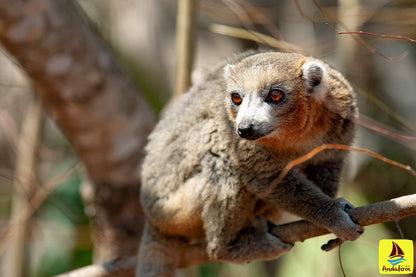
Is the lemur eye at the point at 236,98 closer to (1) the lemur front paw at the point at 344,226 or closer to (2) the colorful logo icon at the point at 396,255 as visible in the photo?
(1) the lemur front paw at the point at 344,226

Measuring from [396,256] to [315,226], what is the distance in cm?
92

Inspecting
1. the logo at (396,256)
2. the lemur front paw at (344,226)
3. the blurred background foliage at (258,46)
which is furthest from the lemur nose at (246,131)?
the blurred background foliage at (258,46)

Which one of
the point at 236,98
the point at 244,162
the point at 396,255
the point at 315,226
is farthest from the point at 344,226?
the point at 236,98

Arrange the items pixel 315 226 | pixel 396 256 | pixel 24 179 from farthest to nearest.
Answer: pixel 24 179 → pixel 315 226 → pixel 396 256

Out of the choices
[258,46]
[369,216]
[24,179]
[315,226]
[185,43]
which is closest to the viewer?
[369,216]

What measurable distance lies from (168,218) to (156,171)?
0.47m

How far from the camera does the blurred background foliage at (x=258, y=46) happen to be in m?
6.34

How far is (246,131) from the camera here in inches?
139

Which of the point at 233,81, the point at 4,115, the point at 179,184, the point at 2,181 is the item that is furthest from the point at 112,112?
the point at 2,181

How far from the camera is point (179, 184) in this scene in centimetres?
451

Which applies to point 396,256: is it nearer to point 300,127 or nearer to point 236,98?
point 300,127

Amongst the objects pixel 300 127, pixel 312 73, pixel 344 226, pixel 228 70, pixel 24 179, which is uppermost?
pixel 228 70

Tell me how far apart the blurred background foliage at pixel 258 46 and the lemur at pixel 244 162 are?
1.15 m

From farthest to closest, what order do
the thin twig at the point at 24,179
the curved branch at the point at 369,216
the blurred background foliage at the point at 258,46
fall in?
the thin twig at the point at 24,179 → the blurred background foliage at the point at 258,46 → the curved branch at the point at 369,216
